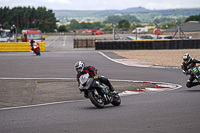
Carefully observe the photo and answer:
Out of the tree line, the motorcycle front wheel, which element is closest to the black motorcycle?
the motorcycle front wheel

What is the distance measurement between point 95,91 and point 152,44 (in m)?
31.4

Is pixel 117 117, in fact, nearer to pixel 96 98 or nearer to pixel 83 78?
pixel 96 98

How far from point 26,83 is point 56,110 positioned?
6.37m

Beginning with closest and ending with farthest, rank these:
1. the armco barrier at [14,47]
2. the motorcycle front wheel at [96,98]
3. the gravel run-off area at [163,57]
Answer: the motorcycle front wheel at [96,98]
the gravel run-off area at [163,57]
the armco barrier at [14,47]

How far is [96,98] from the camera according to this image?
9.54m

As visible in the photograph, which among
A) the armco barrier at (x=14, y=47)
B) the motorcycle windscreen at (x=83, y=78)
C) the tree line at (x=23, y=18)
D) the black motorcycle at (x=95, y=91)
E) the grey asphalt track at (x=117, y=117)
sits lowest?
the armco barrier at (x=14, y=47)

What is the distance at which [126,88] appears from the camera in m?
13.9

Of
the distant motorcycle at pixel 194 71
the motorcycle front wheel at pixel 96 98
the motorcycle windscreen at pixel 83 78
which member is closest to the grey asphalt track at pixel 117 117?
the motorcycle front wheel at pixel 96 98

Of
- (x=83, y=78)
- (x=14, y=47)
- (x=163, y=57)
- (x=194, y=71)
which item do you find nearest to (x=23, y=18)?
(x=14, y=47)

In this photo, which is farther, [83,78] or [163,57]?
[163,57]

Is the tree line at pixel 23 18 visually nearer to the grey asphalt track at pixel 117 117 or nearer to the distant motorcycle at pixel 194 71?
the distant motorcycle at pixel 194 71

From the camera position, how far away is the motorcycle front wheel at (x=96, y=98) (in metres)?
9.35

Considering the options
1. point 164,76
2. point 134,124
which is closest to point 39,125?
point 134,124

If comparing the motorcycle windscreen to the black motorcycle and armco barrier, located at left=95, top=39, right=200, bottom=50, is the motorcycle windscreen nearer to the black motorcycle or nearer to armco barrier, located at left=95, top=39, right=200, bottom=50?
the black motorcycle
